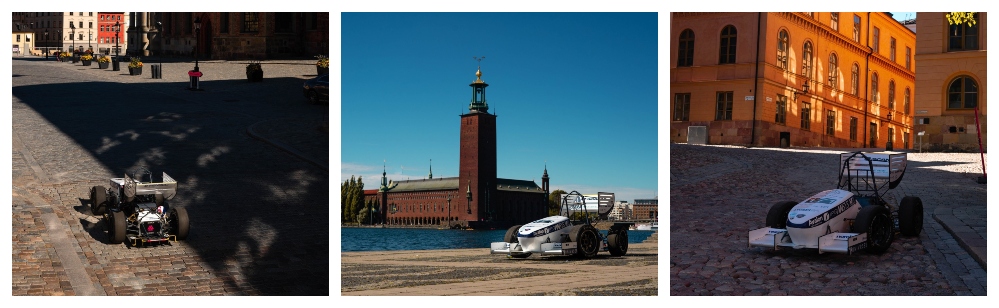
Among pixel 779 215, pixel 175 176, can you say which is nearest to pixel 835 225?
pixel 779 215

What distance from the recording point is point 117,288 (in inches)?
366

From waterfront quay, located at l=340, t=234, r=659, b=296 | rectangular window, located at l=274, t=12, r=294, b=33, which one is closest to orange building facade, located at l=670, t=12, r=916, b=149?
rectangular window, located at l=274, t=12, r=294, b=33

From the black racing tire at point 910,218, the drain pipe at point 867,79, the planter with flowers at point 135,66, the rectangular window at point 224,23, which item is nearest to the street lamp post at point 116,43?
the planter with flowers at point 135,66

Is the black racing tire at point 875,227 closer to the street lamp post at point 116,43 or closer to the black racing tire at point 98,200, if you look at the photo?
the black racing tire at point 98,200

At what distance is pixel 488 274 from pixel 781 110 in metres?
15.4

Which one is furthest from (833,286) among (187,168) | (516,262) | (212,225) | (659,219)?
(187,168)

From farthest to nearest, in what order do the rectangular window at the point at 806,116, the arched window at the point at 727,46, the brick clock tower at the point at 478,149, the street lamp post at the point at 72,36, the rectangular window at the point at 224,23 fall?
1. the rectangular window at the point at 806,116
2. the rectangular window at the point at 224,23
3. the arched window at the point at 727,46
4. the street lamp post at the point at 72,36
5. the brick clock tower at the point at 478,149

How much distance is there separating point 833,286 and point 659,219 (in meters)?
1.94

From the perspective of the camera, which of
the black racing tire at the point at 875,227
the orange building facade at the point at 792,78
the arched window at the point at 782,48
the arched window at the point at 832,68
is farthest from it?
the arched window at the point at 832,68

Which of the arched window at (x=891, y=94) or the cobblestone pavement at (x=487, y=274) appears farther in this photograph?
the arched window at (x=891, y=94)

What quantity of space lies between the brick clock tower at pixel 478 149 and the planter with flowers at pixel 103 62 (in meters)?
9.86

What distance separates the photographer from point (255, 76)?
22203 mm

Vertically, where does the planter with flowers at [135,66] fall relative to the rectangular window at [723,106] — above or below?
above

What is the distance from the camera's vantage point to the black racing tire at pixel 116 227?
10.9 m
